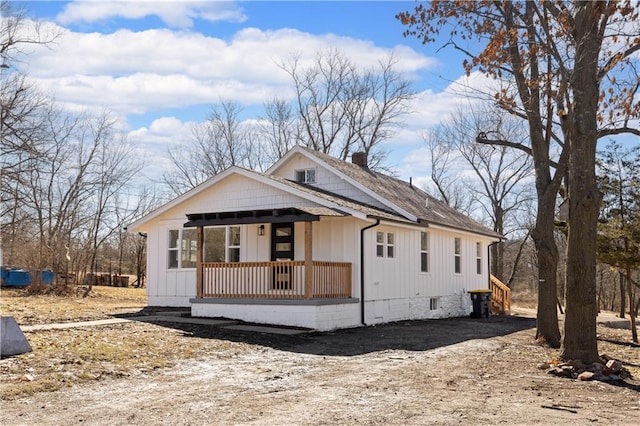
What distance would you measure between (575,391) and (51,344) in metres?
8.26

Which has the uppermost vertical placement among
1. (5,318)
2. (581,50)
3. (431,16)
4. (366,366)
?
(431,16)

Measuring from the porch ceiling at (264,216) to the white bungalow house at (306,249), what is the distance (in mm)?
32

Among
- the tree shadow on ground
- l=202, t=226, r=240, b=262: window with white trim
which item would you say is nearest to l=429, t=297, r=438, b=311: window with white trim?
the tree shadow on ground

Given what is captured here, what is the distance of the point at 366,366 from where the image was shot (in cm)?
991

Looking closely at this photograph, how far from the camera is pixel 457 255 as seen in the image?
22.8 m

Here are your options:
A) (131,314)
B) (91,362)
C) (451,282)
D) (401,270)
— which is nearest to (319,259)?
(401,270)

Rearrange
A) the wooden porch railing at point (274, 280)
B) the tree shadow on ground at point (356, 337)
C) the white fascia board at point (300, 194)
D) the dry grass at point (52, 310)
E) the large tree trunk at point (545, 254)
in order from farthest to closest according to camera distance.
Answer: the white fascia board at point (300, 194) < the wooden porch railing at point (274, 280) < the dry grass at point (52, 310) < the large tree trunk at point (545, 254) < the tree shadow on ground at point (356, 337)

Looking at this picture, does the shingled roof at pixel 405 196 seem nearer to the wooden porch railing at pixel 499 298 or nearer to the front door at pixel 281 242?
the wooden porch railing at pixel 499 298

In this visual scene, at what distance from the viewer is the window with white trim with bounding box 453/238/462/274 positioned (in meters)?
22.6

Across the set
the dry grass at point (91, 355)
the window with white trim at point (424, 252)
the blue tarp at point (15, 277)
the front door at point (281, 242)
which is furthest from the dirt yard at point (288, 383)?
the blue tarp at point (15, 277)

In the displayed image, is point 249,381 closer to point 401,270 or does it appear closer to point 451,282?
point 401,270

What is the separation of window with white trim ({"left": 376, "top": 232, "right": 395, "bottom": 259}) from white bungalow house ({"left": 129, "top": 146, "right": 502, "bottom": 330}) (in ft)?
0.10

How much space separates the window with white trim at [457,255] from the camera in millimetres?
22641

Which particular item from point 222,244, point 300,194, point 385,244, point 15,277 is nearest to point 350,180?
point 385,244
